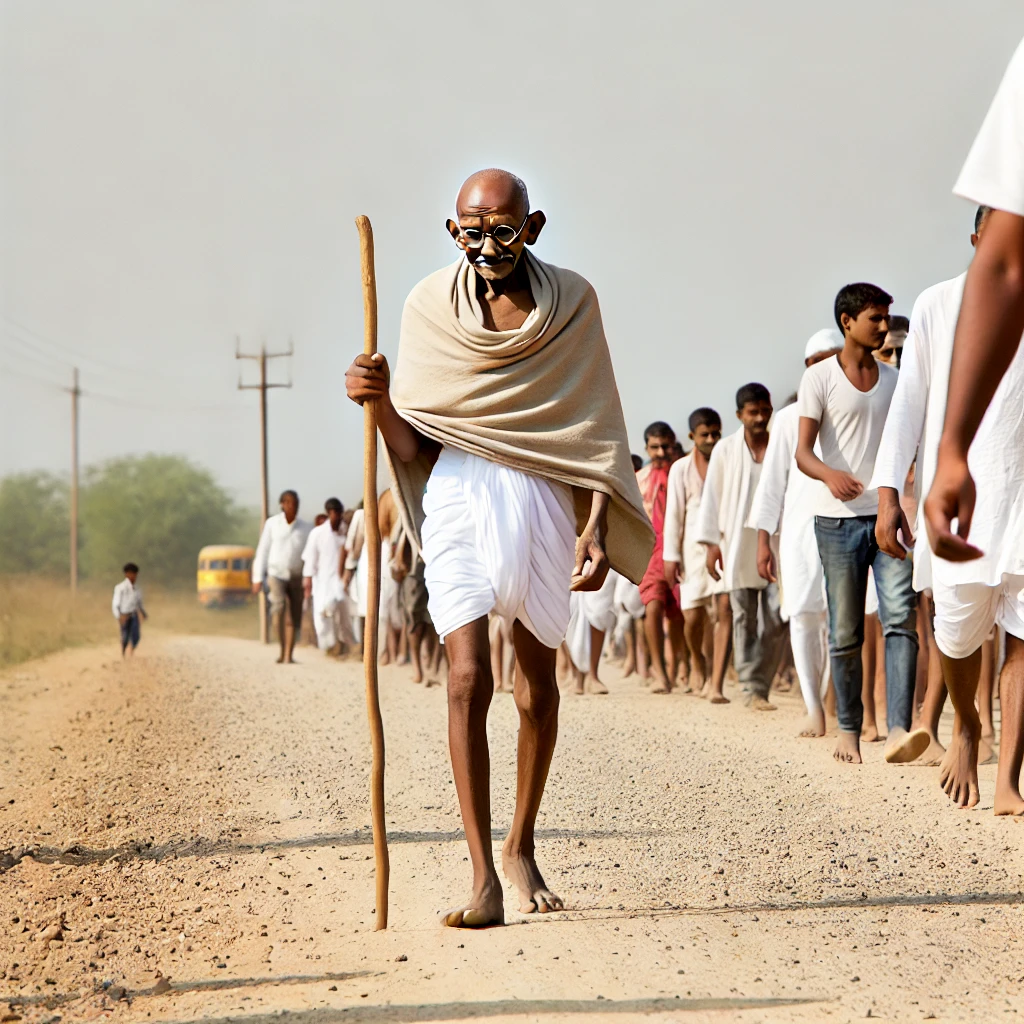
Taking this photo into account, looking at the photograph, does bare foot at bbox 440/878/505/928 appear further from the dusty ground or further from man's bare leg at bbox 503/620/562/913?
man's bare leg at bbox 503/620/562/913

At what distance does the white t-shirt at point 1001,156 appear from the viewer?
3135 millimetres

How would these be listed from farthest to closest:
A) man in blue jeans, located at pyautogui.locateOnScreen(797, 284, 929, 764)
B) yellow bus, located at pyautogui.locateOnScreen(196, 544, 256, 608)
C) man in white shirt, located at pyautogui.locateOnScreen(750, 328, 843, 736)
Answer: yellow bus, located at pyautogui.locateOnScreen(196, 544, 256, 608), man in white shirt, located at pyautogui.locateOnScreen(750, 328, 843, 736), man in blue jeans, located at pyautogui.locateOnScreen(797, 284, 929, 764)

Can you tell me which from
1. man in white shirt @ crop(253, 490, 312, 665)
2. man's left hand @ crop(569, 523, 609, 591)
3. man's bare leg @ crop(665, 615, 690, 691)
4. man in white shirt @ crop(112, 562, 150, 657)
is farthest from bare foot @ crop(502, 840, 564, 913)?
man in white shirt @ crop(112, 562, 150, 657)

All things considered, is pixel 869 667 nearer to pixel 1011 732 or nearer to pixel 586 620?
pixel 586 620

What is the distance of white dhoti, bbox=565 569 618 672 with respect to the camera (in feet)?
48.1

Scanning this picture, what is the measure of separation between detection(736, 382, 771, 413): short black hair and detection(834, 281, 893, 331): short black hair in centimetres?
318

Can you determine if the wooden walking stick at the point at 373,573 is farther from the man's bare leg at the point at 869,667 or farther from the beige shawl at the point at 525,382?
the man's bare leg at the point at 869,667

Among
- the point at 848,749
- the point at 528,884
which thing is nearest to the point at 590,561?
the point at 528,884

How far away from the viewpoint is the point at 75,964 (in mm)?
5270

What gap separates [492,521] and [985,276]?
276 cm

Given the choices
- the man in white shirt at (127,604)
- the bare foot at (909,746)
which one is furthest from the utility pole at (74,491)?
the bare foot at (909,746)

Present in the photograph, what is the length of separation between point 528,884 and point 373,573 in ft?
3.65

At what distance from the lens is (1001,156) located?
321cm

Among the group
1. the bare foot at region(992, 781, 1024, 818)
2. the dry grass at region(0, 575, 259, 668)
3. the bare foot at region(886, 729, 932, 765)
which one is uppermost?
the bare foot at region(886, 729, 932, 765)
